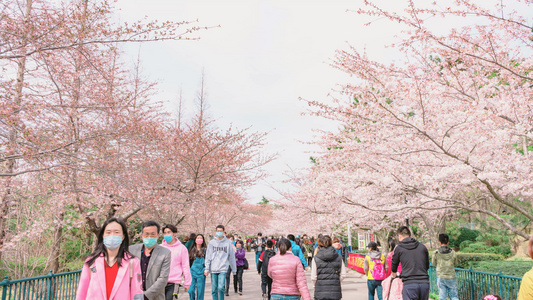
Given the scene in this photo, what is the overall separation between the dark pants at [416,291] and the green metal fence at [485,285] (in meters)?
2.17

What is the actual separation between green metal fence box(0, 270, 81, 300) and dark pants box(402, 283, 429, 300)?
19.5 ft

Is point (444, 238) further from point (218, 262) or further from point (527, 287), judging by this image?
point (527, 287)

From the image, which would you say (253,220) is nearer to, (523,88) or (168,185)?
(168,185)

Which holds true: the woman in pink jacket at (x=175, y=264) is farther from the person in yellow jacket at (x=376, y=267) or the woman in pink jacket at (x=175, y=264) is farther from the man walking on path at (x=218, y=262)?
the person in yellow jacket at (x=376, y=267)

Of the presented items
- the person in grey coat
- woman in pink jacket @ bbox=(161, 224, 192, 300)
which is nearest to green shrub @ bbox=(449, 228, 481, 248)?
woman in pink jacket @ bbox=(161, 224, 192, 300)

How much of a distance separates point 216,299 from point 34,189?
20.6 feet

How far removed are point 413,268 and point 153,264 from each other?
164 inches

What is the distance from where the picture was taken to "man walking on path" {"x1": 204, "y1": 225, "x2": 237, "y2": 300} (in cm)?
893

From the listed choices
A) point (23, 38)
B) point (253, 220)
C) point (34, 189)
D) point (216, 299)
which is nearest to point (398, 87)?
point (216, 299)

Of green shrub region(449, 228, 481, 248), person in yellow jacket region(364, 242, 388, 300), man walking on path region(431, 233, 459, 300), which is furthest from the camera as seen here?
green shrub region(449, 228, 481, 248)

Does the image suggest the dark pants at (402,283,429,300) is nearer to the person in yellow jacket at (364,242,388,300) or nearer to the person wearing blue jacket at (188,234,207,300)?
the person in yellow jacket at (364,242,388,300)

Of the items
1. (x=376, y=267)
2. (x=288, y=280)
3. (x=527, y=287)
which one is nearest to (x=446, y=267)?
(x=376, y=267)

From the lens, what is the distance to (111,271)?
352 cm

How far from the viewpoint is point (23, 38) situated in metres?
5.89
